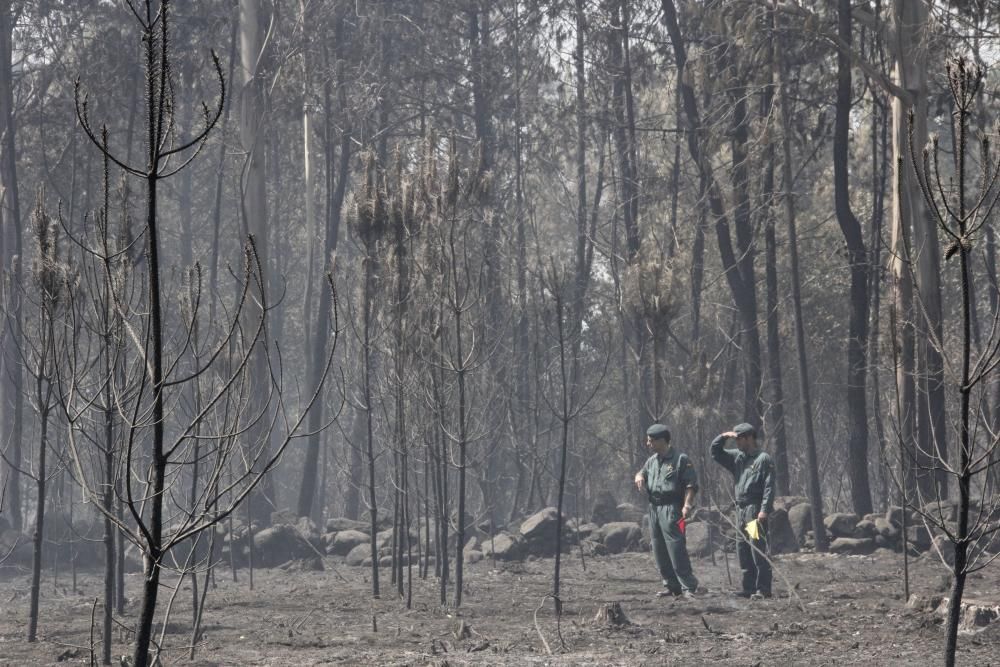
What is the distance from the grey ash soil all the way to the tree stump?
9cm

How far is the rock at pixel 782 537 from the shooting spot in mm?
16703

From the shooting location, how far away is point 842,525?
659 inches

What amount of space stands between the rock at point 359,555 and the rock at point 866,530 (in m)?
6.95

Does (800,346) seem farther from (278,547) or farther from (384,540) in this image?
(278,547)

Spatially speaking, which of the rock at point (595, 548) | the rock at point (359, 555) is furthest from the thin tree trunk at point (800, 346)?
the rock at point (359, 555)

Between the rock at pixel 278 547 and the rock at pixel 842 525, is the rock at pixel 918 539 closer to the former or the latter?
the rock at pixel 842 525

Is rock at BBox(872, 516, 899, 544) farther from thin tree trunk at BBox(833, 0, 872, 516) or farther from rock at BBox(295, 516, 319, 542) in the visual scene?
rock at BBox(295, 516, 319, 542)

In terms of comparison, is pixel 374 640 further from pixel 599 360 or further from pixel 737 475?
pixel 599 360

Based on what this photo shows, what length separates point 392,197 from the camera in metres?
11.6

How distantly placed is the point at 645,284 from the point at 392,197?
9.89ft

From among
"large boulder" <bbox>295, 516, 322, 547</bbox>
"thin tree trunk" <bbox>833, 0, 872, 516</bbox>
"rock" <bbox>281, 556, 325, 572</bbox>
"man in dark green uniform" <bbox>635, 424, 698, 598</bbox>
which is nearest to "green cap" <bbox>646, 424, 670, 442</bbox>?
"man in dark green uniform" <bbox>635, 424, 698, 598</bbox>

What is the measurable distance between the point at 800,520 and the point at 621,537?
104 inches

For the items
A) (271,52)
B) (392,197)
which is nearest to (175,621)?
(392,197)

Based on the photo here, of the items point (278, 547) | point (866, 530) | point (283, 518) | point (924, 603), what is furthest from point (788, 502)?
point (283, 518)
